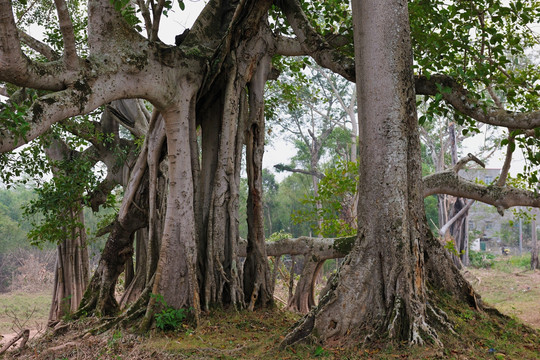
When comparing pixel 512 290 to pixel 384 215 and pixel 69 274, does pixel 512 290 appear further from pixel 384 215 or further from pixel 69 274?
pixel 384 215

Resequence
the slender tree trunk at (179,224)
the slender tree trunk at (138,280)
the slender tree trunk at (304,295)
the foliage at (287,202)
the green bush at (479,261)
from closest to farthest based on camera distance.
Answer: the slender tree trunk at (179,224) < the slender tree trunk at (138,280) < the slender tree trunk at (304,295) < the green bush at (479,261) < the foliage at (287,202)

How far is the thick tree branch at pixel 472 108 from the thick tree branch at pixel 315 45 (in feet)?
2.85

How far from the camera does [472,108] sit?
18.6 ft

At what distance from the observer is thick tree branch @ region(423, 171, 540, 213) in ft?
25.5

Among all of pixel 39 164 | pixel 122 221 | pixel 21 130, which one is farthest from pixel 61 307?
pixel 21 130

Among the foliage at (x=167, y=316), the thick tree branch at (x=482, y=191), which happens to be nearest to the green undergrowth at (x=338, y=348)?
the foliage at (x=167, y=316)

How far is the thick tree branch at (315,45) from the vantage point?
6348 mm

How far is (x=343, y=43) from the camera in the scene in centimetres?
714

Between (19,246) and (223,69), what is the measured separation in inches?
999

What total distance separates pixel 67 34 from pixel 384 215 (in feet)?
10.6

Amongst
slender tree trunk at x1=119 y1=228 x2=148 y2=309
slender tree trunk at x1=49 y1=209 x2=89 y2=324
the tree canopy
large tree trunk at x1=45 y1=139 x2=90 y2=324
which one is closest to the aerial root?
the tree canopy

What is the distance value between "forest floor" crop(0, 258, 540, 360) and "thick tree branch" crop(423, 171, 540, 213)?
2.75 meters

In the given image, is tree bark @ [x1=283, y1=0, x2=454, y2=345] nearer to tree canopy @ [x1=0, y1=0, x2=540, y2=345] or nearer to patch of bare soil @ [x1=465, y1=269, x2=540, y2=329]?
tree canopy @ [x1=0, y1=0, x2=540, y2=345]

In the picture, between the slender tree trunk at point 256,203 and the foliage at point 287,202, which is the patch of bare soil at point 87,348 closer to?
the slender tree trunk at point 256,203
